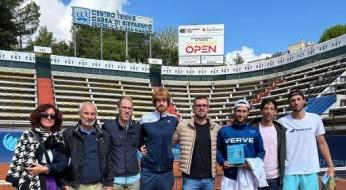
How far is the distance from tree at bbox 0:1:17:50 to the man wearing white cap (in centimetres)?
4215

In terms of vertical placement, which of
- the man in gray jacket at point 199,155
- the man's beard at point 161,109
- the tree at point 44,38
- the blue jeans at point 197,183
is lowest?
the blue jeans at point 197,183

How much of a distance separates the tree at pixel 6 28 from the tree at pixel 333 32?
3512 centimetres

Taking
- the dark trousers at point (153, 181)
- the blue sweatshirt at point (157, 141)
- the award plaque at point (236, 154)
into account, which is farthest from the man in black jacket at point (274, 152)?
the dark trousers at point (153, 181)

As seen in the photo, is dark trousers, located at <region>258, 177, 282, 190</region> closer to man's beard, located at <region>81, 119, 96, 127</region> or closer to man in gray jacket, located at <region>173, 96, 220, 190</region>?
man in gray jacket, located at <region>173, 96, 220, 190</region>

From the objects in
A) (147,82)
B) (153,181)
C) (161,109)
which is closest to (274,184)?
(153,181)

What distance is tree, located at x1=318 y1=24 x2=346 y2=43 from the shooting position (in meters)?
57.2

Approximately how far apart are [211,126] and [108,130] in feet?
4.24

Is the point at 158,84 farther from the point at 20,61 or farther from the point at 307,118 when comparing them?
the point at 307,118

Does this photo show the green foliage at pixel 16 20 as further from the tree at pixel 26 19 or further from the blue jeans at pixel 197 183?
the blue jeans at pixel 197 183

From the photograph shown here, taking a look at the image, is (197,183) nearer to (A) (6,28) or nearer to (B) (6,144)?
(B) (6,144)

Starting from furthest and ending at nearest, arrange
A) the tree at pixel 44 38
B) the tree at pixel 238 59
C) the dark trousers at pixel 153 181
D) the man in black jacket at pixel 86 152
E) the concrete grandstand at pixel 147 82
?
the tree at pixel 238 59 → the tree at pixel 44 38 → the concrete grandstand at pixel 147 82 → the dark trousers at pixel 153 181 → the man in black jacket at pixel 86 152

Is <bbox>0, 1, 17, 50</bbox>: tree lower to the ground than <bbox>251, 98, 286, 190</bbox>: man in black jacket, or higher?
higher

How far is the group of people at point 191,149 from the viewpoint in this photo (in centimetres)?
554

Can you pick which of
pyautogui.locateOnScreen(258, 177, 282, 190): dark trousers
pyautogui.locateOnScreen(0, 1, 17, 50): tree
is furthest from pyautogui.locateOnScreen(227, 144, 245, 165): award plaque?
pyautogui.locateOnScreen(0, 1, 17, 50): tree
